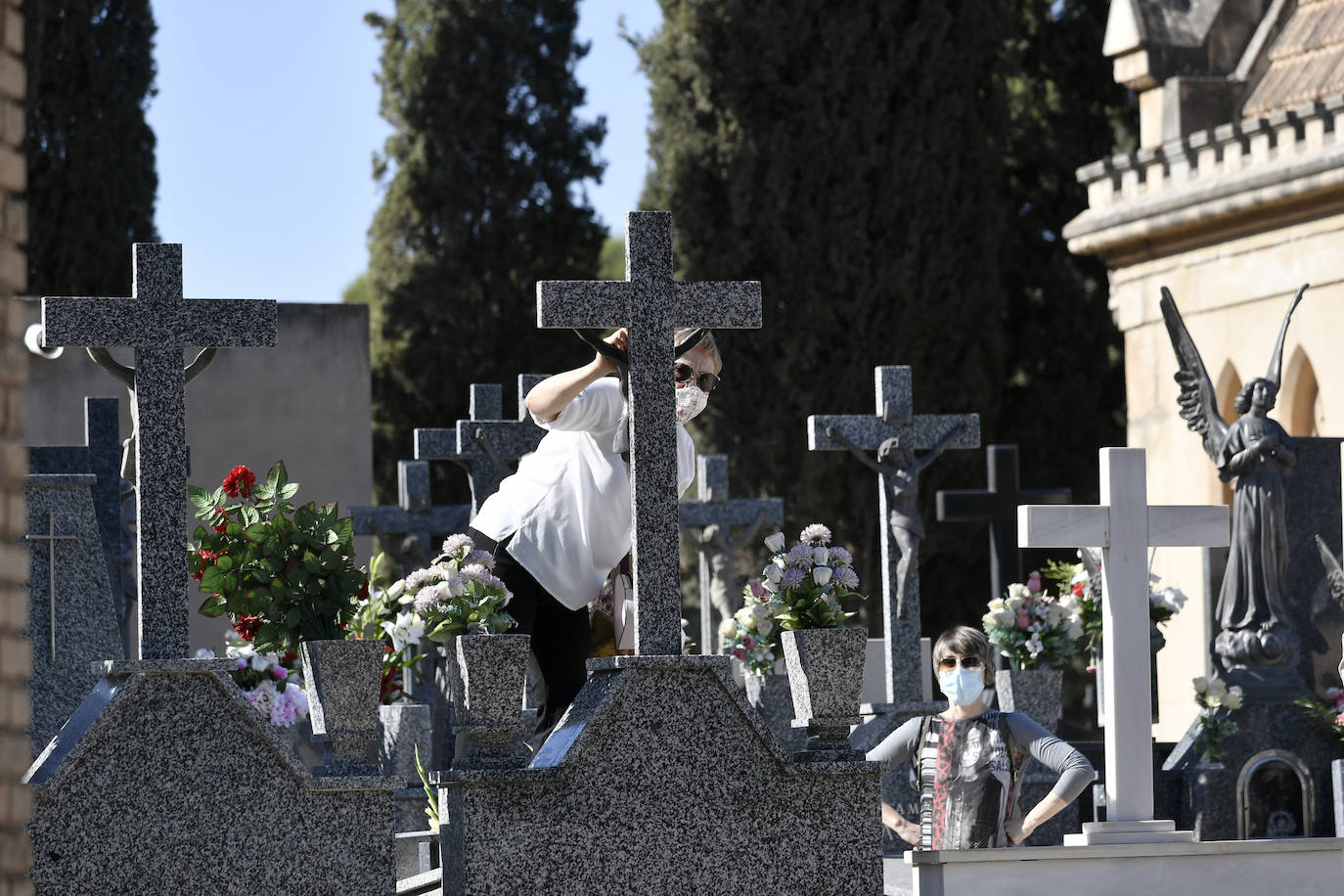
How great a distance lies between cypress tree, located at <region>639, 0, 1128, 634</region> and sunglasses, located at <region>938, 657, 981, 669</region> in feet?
46.1

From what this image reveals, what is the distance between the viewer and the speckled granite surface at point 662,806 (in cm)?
570

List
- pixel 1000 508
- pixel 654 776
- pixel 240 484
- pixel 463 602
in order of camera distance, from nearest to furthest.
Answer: pixel 654 776
pixel 463 602
pixel 240 484
pixel 1000 508

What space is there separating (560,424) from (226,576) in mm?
1151

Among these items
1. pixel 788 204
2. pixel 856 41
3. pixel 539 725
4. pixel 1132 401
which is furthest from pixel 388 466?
pixel 539 725

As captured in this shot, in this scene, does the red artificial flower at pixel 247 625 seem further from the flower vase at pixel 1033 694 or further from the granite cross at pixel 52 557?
the flower vase at pixel 1033 694

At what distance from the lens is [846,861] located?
236 inches

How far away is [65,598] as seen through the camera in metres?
9.03

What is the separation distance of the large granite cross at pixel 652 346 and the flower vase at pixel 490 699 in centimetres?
40

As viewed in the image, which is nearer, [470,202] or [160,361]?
[160,361]

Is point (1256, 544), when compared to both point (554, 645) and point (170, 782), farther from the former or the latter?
point (170, 782)

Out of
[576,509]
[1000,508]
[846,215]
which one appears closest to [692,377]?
[576,509]

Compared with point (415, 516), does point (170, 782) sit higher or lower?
lower

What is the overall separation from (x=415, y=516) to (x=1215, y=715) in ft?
17.6

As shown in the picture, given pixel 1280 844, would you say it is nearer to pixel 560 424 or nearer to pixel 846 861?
pixel 846 861
